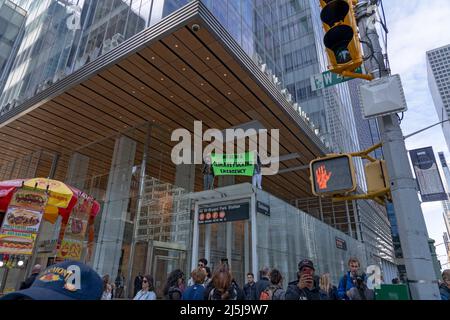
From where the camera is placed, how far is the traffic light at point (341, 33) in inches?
111

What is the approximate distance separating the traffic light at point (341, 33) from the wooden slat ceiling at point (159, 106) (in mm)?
8316

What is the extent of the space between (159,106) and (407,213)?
1389 cm

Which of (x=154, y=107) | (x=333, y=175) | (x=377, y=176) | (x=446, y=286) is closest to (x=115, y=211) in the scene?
(x=154, y=107)

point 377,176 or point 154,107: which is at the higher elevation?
point 154,107

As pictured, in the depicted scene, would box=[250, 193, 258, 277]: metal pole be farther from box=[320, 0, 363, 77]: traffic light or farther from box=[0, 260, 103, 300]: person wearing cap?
box=[0, 260, 103, 300]: person wearing cap

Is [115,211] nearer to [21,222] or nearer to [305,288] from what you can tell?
[21,222]

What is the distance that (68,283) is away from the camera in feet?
4.74

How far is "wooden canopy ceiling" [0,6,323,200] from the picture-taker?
11609 mm

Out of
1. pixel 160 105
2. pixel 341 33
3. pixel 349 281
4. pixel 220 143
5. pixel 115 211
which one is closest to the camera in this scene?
pixel 341 33

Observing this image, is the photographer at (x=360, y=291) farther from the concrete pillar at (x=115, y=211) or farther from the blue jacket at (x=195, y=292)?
the concrete pillar at (x=115, y=211)

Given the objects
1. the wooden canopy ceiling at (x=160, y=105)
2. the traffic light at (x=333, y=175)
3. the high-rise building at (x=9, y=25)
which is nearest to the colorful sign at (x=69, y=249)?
the wooden canopy ceiling at (x=160, y=105)

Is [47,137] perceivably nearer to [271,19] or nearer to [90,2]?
[90,2]
